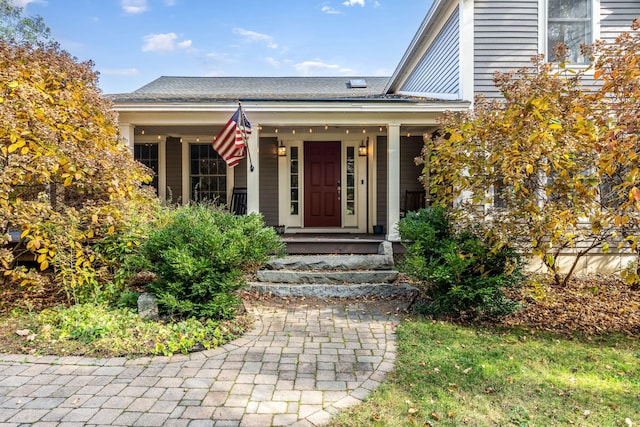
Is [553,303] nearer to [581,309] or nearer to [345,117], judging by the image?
[581,309]

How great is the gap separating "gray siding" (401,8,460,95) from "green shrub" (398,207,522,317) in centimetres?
354

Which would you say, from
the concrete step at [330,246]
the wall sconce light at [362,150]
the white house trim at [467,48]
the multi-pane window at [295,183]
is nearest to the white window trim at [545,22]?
the white house trim at [467,48]

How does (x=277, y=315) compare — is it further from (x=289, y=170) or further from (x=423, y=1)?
(x=423, y=1)

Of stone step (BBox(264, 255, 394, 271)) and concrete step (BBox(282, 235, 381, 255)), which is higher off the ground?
concrete step (BBox(282, 235, 381, 255))

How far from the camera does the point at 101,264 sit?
4570mm

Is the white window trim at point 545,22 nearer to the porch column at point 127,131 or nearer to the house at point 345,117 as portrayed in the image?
the house at point 345,117

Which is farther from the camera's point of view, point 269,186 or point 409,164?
point 269,186

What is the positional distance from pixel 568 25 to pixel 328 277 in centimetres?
611

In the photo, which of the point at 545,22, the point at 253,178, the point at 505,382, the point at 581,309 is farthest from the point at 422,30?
the point at 505,382

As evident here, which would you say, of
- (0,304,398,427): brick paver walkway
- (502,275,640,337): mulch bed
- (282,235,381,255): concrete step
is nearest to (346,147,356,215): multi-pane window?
(282,235,381,255): concrete step

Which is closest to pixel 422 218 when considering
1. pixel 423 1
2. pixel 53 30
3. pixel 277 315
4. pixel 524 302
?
pixel 524 302

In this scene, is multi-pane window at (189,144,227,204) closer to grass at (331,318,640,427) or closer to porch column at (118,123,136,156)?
porch column at (118,123,136,156)

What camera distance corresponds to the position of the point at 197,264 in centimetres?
386

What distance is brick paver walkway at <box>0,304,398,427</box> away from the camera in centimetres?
235
